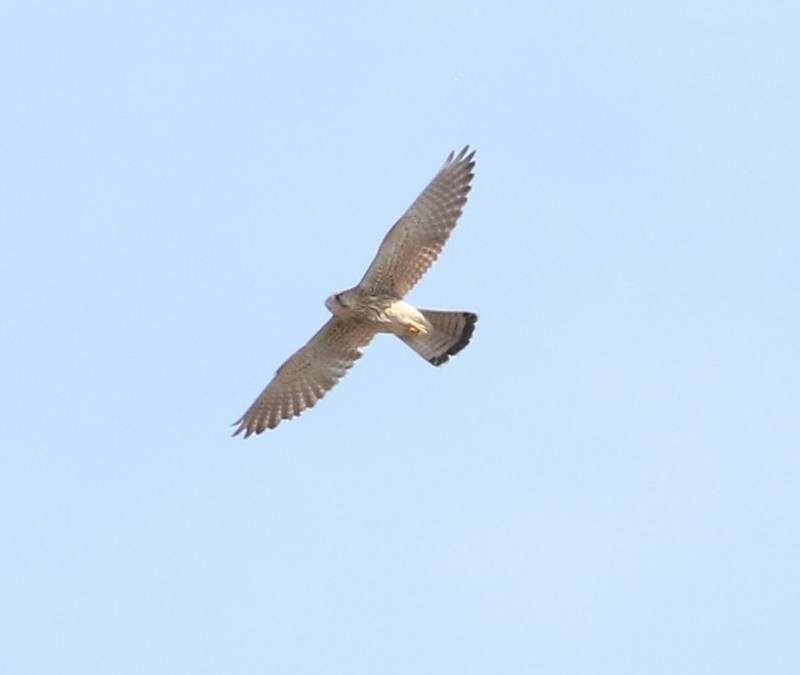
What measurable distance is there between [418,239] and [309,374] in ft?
7.39

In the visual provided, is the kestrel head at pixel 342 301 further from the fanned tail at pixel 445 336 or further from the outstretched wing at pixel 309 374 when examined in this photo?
the fanned tail at pixel 445 336

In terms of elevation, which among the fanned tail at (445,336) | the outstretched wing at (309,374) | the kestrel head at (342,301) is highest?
the fanned tail at (445,336)

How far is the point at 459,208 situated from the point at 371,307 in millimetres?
1441

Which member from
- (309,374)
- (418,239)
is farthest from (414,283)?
(309,374)

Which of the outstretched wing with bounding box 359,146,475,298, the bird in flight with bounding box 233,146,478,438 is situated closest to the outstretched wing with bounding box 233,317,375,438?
the bird in flight with bounding box 233,146,478,438

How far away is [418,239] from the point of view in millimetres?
23984

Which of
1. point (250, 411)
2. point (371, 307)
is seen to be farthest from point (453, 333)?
point (250, 411)

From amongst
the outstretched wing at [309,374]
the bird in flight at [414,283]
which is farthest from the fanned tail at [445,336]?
the outstretched wing at [309,374]

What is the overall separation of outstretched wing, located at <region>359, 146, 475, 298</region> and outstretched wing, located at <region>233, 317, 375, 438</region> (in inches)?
25.9

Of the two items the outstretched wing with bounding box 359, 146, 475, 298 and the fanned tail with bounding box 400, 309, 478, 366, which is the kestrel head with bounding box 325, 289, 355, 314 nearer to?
the outstretched wing with bounding box 359, 146, 475, 298

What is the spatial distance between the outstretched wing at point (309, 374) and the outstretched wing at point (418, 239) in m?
0.66

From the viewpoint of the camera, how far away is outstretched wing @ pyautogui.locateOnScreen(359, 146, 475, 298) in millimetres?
23938

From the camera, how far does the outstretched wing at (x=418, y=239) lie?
23938 mm

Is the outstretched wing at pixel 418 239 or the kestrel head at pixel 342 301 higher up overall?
the outstretched wing at pixel 418 239
